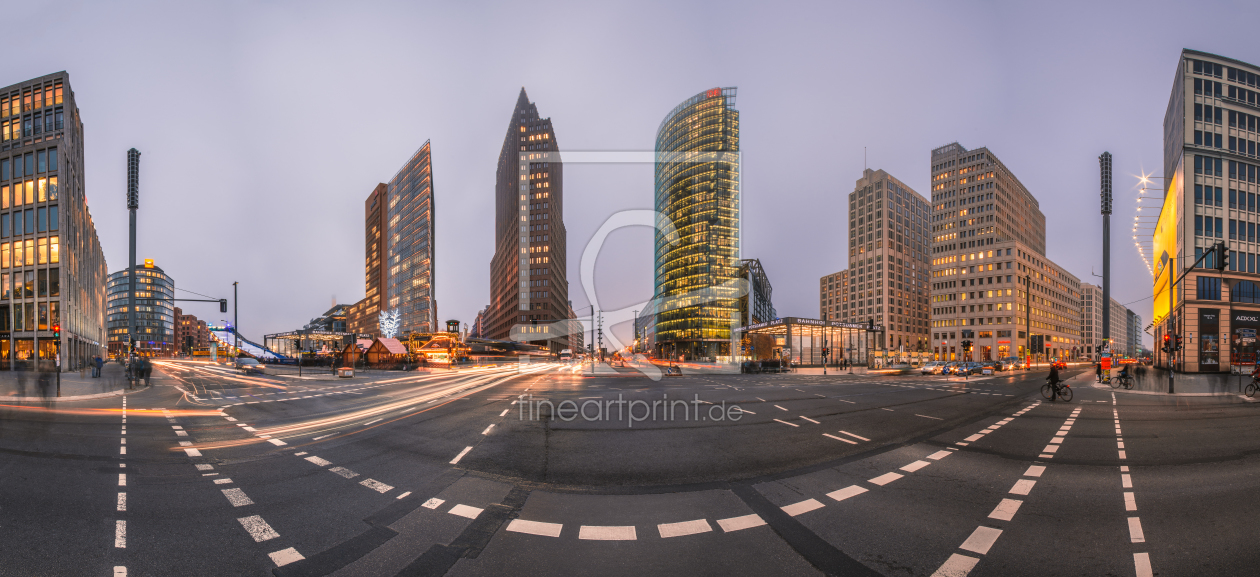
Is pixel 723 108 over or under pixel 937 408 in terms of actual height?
over

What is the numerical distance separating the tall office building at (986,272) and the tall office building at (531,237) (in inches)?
4043

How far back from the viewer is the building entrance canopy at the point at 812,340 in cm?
6488

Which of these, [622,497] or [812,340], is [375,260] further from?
[622,497]

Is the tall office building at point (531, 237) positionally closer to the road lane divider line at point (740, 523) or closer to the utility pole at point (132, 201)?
the utility pole at point (132, 201)

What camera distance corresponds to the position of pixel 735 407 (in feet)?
53.9

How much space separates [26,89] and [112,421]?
66885 millimetres

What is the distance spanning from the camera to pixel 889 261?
423 feet

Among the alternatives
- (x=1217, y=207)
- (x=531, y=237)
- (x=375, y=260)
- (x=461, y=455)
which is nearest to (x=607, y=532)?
(x=461, y=455)

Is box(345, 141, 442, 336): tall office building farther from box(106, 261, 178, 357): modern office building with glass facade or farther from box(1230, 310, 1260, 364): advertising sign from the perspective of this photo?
box(1230, 310, 1260, 364): advertising sign

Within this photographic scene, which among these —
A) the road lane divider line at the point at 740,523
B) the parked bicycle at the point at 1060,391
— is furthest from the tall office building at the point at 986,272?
the road lane divider line at the point at 740,523

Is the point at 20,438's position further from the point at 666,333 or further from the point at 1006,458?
the point at 666,333

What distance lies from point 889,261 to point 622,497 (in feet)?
477

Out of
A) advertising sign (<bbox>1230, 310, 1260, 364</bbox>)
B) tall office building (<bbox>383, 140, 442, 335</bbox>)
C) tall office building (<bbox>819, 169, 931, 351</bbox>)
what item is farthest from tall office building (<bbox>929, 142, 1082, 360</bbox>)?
tall office building (<bbox>383, 140, 442, 335</bbox>)

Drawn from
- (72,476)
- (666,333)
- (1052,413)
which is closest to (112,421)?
(72,476)
